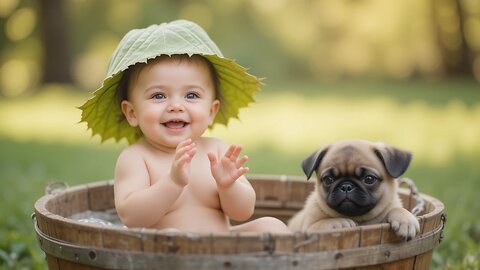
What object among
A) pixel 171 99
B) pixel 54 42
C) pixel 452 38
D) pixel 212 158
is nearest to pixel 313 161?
pixel 212 158

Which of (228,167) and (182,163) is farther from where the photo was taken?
(228,167)

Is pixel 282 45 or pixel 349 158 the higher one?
pixel 349 158

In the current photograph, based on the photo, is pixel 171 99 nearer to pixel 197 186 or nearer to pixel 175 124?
pixel 175 124

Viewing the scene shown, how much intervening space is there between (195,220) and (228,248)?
74 cm

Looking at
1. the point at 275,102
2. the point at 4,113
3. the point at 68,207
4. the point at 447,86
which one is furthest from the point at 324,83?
the point at 68,207

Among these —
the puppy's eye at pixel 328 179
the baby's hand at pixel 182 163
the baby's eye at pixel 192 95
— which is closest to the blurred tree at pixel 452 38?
the puppy's eye at pixel 328 179

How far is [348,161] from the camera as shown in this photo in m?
3.25

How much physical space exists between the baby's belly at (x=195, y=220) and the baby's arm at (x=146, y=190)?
0.10 metres

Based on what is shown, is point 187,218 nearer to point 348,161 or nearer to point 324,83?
point 348,161

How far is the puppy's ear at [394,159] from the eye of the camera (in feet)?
10.4

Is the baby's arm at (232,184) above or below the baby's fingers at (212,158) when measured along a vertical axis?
below

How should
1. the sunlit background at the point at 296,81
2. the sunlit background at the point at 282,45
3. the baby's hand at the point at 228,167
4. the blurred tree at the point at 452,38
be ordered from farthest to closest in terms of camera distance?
the blurred tree at the point at 452,38, the sunlit background at the point at 282,45, the sunlit background at the point at 296,81, the baby's hand at the point at 228,167

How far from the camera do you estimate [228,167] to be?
2.99 m

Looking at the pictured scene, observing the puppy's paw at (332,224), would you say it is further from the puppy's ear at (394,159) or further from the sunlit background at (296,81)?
the sunlit background at (296,81)
